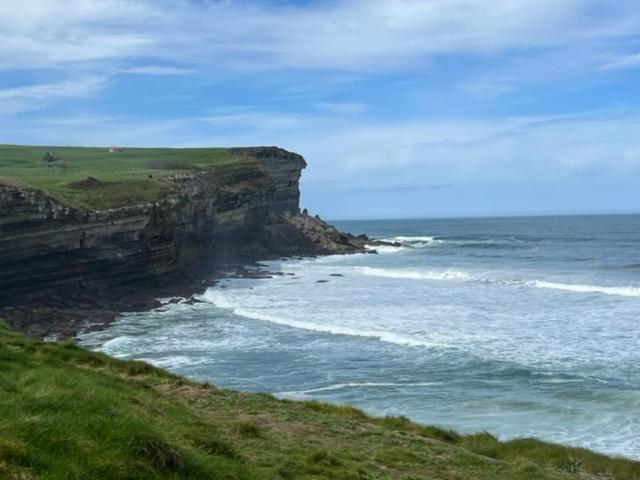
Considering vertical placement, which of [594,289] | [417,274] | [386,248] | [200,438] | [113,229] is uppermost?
[113,229]

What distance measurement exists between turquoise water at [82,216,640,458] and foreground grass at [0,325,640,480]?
3655mm

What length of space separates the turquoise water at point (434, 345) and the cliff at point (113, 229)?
3.86m

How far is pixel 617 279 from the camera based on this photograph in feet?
155

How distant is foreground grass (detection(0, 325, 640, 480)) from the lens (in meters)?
6.05

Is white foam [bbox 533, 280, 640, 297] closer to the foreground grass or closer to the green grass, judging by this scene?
the green grass

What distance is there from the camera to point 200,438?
848 centimetres

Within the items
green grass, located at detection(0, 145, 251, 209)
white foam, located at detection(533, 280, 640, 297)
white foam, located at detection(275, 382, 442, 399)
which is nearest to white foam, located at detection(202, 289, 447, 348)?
white foam, located at detection(275, 382, 442, 399)

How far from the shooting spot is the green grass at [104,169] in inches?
1598

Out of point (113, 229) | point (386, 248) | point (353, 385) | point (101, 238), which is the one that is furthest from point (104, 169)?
point (353, 385)

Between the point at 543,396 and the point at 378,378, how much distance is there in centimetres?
492

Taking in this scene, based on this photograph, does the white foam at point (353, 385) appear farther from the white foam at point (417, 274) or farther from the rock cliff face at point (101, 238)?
the white foam at point (417, 274)

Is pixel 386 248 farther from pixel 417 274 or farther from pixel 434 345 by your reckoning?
pixel 434 345

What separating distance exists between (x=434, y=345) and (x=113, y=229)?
2102cm

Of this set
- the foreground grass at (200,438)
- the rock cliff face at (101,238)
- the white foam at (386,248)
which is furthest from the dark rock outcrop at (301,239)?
the foreground grass at (200,438)
